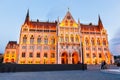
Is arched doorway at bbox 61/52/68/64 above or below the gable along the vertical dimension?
below

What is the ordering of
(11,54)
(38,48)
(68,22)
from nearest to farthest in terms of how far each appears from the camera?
(38,48) < (68,22) < (11,54)

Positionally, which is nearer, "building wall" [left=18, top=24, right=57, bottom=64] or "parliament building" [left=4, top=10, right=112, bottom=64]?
"building wall" [left=18, top=24, right=57, bottom=64]

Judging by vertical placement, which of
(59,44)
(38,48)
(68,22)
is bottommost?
(38,48)

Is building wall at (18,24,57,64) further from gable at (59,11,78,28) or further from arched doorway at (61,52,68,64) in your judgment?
gable at (59,11,78,28)

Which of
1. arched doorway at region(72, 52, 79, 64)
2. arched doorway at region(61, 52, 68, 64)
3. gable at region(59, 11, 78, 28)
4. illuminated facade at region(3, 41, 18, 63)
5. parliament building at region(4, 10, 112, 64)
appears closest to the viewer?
parliament building at region(4, 10, 112, 64)

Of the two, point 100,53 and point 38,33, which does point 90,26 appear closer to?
point 100,53

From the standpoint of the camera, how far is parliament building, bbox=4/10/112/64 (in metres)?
65.9

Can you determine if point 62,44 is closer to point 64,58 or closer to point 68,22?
point 64,58

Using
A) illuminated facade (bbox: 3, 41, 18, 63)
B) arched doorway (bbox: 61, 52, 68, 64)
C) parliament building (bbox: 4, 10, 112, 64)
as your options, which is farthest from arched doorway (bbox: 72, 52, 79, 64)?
illuminated facade (bbox: 3, 41, 18, 63)

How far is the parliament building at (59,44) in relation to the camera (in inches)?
2594

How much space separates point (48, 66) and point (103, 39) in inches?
2269

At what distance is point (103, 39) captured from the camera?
247 ft

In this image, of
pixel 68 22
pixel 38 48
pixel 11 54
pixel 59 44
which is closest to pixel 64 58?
pixel 59 44

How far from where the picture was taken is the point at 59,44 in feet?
219
